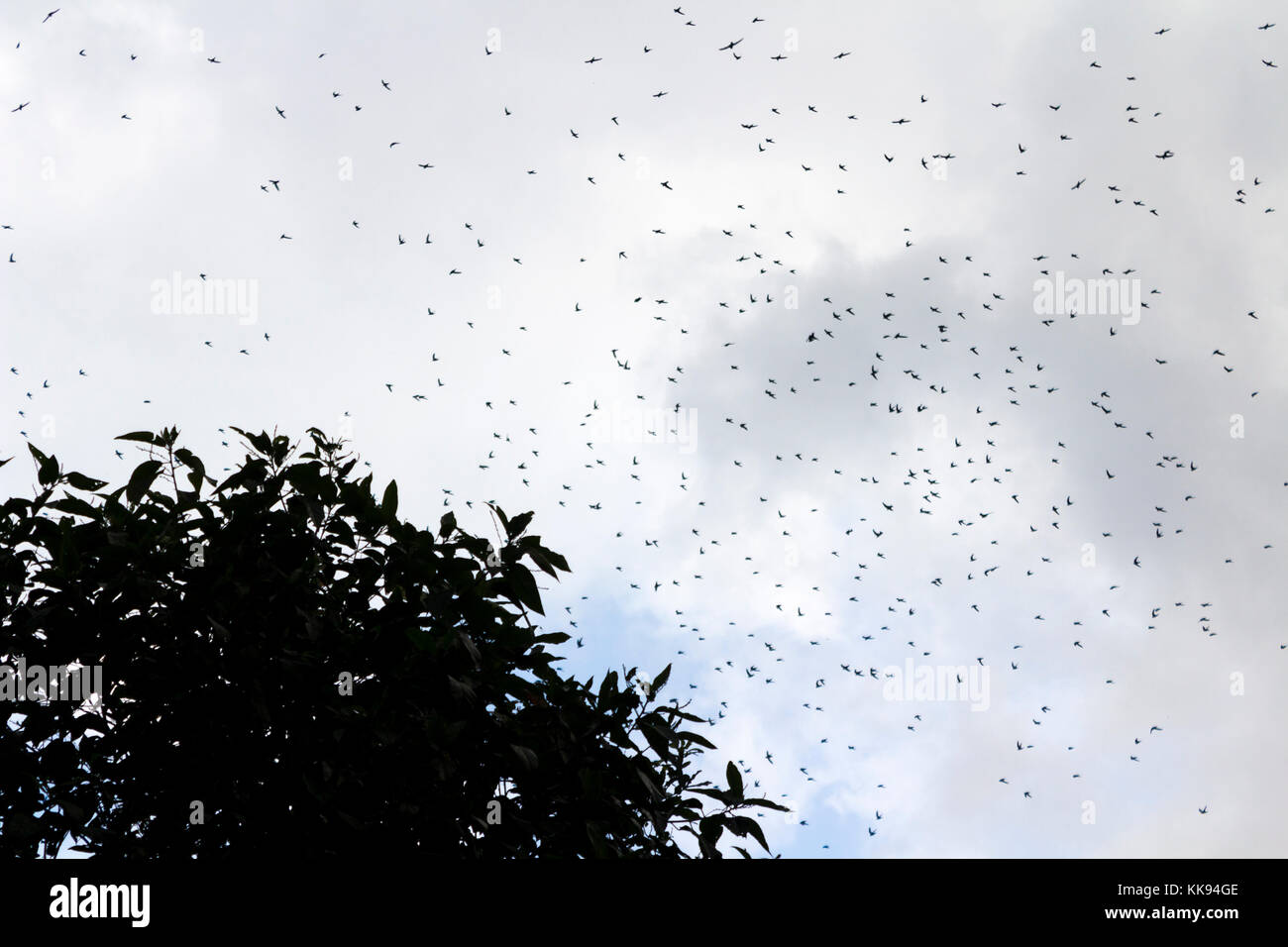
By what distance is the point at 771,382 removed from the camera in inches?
911

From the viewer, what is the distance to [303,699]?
3.90 metres

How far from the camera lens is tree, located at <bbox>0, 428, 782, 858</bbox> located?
3.71 metres

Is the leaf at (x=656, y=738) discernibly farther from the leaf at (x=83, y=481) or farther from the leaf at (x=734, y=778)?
the leaf at (x=83, y=481)

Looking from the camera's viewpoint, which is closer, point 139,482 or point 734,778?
point 734,778

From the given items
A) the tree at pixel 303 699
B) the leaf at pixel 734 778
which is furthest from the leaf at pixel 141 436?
the leaf at pixel 734 778

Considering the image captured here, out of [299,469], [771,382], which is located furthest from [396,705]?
[771,382]

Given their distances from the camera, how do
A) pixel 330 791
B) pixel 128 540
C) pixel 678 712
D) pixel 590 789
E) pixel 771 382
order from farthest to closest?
1. pixel 771 382
2. pixel 678 712
3. pixel 128 540
4. pixel 590 789
5. pixel 330 791

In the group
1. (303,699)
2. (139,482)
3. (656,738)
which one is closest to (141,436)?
(139,482)

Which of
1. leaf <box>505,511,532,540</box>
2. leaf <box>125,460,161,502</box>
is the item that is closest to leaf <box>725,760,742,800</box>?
leaf <box>505,511,532,540</box>

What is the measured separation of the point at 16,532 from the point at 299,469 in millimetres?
1061

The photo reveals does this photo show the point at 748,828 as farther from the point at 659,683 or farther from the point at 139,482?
the point at 139,482

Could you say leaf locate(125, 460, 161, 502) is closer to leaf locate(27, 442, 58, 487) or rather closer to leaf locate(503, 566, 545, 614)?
leaf locate(27, 442, 58, 487)
